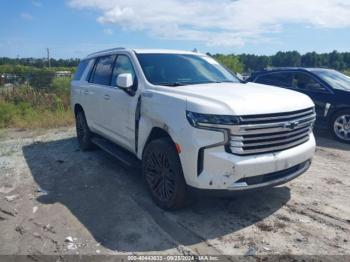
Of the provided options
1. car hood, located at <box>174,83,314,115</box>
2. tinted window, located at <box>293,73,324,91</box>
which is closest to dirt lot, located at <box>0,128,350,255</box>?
car hood, located at <box>174,83,314,115</box>

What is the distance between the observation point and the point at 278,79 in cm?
938

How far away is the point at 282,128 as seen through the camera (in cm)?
368

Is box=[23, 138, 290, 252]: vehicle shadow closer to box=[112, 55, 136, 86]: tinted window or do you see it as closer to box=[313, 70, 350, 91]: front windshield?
box=[112, 55, 136, 86]: tinted window

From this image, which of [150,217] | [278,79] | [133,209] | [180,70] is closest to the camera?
[150,217]

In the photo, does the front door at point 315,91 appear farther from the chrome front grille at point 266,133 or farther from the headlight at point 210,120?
the headlight at point 210,120

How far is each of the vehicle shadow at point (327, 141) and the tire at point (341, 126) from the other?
0.47 feet

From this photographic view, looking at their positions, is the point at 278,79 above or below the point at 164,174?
above

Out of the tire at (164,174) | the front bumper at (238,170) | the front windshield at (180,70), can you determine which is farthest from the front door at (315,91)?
the tire at (164,174)

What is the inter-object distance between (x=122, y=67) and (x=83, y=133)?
2.34m

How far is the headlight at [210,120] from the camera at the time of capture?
3406 millimetres

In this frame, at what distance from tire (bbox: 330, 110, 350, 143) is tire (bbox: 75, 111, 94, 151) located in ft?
17.9

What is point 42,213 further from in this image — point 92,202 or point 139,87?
point 139,87

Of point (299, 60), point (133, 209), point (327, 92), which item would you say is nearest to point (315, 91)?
point (327, 92)

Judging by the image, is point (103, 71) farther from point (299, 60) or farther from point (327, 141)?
point (299, 60)
